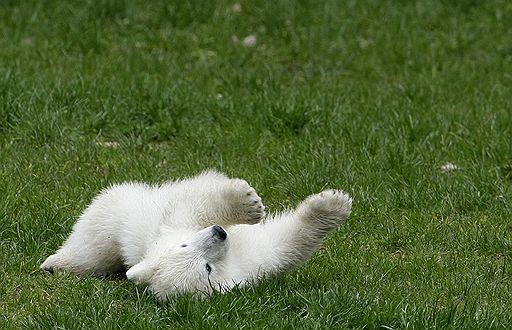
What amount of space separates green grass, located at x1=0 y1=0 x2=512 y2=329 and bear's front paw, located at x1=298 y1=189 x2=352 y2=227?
1.04ft

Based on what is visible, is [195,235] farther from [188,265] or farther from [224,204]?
[224,204]

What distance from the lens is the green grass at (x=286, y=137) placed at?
17.4 feet

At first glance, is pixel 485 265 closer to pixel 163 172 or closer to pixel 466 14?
pixel 163 172

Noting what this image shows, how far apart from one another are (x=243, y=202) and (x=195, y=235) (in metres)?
0.37

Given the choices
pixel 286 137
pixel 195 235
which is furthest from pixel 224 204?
pixel 286 137

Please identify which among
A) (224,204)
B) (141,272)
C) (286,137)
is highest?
(224,204)

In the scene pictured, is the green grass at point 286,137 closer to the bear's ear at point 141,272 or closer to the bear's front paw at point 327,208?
the bear's ear at point 141,272

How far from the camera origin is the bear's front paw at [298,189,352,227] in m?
5.39

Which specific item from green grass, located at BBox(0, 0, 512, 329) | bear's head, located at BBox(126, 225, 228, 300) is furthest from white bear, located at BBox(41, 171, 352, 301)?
green grass, located at BBox(0, 0, 512, 329)

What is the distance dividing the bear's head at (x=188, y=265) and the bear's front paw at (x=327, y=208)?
45 cm

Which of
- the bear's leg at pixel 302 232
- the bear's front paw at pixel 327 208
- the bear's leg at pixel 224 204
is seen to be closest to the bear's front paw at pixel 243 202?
the bear's leg at pixel 224 204

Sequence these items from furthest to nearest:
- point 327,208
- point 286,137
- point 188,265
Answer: point 286,137, point 327,208, point 188,265

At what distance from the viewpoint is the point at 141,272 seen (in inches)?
205

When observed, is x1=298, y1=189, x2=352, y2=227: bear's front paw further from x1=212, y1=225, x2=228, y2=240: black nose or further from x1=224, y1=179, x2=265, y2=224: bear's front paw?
x1=212, y1=225, x2=228, y2=240: black nose
